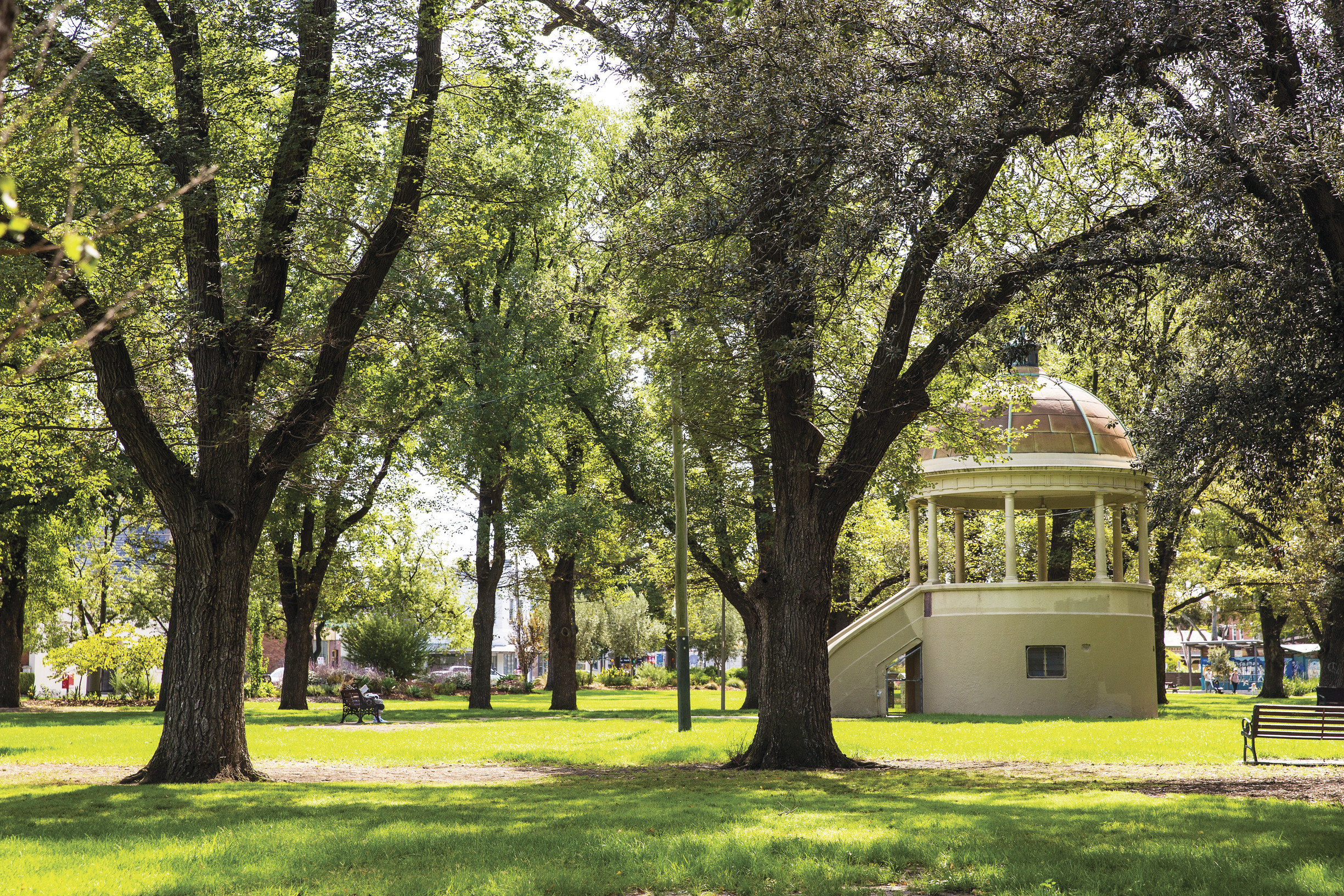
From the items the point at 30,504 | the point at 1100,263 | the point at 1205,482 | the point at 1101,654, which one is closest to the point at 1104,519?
the point at 1101,654

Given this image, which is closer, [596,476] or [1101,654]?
[1101,654]

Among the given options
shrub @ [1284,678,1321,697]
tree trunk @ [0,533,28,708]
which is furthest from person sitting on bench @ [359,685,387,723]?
shrub @ [1284,678,1321,697]

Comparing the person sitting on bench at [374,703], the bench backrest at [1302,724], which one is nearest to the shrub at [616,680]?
the person sitting on bench at [374,703]

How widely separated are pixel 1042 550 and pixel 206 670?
24909 millimetres

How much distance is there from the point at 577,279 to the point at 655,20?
61.2 ft

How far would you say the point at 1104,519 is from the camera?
28.9 metres

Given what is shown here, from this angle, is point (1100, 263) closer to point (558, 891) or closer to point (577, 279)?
point (558, 891)

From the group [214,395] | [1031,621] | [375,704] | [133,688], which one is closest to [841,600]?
[1031,621]

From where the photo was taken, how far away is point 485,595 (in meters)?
33.2

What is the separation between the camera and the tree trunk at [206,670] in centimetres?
1249

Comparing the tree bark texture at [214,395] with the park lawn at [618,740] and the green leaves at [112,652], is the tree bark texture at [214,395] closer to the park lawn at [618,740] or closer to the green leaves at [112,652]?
the park lawn at [618,740]

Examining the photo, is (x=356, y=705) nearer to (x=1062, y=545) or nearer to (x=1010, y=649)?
(x=1010, y=649)

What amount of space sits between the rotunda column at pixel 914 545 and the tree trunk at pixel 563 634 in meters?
9.95

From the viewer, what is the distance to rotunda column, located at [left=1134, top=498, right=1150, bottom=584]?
29594 millimetres
